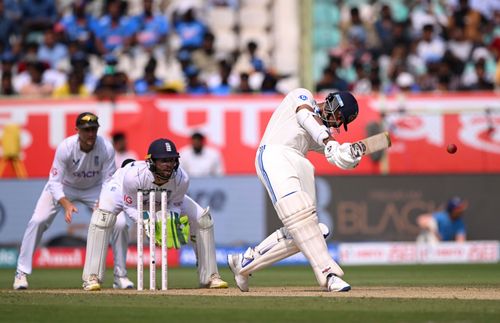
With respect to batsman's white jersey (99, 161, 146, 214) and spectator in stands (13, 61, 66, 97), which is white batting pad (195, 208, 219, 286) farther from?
spectator in stands (13, 61, 66, 97)

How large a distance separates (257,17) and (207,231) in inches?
393

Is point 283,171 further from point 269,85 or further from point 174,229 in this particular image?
point 269,85

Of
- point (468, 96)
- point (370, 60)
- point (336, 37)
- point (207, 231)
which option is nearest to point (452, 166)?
point (468, 96)

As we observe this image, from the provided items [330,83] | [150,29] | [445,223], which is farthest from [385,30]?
[445,223]

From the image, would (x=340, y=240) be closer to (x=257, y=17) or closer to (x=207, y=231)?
(x=257, y=17)

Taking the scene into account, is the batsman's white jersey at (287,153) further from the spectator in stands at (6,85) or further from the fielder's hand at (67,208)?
the spectator in stands at (6,85)

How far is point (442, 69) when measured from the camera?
17234 mm

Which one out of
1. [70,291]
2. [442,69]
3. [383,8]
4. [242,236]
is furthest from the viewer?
[383,8]

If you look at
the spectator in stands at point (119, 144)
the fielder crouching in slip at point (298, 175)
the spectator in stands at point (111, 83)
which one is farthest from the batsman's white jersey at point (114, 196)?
the spectator in stands at point (111, 83)

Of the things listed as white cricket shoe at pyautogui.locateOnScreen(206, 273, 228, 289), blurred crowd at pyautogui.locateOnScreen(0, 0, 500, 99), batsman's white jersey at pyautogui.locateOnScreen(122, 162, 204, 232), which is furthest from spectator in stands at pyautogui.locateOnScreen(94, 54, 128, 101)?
white cricket shoe at pyautogui.locateOnScreen(206, 273, 228, 289)

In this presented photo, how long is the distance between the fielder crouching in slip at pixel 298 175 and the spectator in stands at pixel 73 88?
327 inches

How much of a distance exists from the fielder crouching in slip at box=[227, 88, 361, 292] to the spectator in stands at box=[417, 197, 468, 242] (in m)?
7.12

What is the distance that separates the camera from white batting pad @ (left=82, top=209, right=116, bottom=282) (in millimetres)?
9648

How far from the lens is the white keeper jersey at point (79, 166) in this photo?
10219mm
